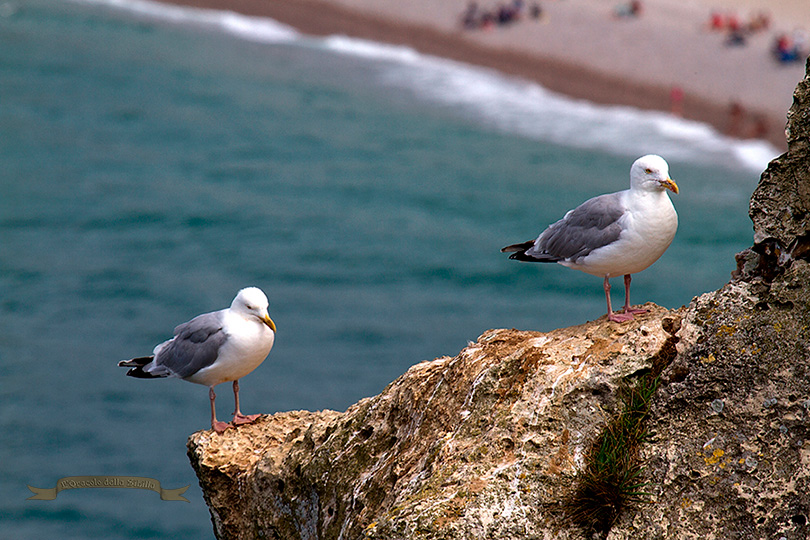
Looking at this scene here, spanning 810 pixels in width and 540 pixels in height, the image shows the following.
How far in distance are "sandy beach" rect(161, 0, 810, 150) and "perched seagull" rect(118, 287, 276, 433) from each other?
3380 centimetres

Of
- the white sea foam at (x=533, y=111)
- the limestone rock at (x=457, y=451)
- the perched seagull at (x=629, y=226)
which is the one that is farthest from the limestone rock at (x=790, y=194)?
the white sea foam at (x=533, y=111)

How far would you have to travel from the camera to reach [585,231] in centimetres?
789

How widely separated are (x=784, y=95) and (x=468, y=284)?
68.1 feet

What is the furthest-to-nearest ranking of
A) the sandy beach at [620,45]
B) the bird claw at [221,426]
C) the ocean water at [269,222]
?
the sandy beach at [620,45], the ocean water at [269,222], the bird claw at [221,426]

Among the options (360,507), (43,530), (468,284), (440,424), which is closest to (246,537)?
(360,507)

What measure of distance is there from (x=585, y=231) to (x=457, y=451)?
8.67ft

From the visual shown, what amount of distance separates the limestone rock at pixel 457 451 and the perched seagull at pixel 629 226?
→ 0.51 metres

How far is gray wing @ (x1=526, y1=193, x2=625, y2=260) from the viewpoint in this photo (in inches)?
302

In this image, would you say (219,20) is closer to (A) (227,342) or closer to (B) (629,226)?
(A) (227,342)

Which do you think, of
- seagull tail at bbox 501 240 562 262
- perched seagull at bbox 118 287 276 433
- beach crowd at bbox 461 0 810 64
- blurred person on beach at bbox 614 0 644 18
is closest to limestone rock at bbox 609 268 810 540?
seagull tail at bbox 501 240 562 262

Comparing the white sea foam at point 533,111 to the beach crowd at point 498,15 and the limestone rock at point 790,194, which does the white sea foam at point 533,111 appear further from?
the limestone rock at point 790,194

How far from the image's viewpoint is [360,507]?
21.8ft

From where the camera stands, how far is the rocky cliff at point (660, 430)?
5484 millimetres

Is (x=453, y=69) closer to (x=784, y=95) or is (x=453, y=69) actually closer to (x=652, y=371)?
(x=784, y=95)
